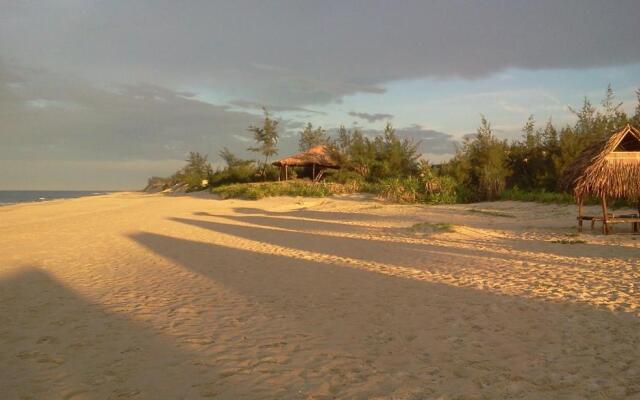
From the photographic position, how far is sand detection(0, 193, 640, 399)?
357 centimetres

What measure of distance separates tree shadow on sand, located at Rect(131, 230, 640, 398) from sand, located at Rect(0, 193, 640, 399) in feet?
0.07

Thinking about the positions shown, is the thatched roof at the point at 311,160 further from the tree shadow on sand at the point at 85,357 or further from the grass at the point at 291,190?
the tree shadow on sand at the point at 85,357

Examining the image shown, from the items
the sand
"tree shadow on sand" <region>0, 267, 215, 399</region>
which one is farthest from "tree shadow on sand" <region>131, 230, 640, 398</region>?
"tree shadow on sand" <region>0, 267, 215, 399</region>

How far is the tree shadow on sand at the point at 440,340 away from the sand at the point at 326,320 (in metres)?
0.02

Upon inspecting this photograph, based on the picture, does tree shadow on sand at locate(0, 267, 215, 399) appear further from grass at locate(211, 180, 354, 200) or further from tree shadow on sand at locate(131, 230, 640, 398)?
grass at locate(211, 180, 354, 200)

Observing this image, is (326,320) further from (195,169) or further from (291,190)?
(195,169)

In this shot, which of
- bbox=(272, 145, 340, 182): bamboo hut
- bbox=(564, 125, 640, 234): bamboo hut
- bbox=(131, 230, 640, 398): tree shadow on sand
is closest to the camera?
bbox=(131, 230, 640, 398): tree shadow on sand

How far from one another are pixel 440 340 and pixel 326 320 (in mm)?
1379

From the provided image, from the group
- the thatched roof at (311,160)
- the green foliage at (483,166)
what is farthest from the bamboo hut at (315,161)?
the green foliage at (483,166)

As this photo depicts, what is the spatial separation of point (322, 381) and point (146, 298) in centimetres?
376

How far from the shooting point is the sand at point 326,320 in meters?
3.57

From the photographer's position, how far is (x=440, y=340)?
176 inches

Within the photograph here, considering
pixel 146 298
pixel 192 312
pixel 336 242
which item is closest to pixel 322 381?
pixel 192 312

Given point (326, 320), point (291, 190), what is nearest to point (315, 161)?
point (291, 190)
